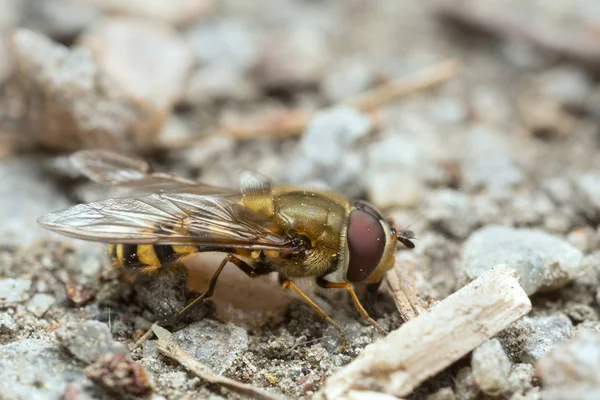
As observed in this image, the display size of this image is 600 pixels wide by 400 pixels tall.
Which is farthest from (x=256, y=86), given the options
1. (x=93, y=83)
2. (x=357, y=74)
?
(x=93, y=83)

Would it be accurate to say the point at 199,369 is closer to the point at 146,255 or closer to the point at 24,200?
the point at 146,255

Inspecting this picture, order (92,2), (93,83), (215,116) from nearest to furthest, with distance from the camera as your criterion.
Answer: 1. (93,83)
2. (215,116)
3. (92,2)

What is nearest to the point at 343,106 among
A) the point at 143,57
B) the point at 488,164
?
the point at 488,164

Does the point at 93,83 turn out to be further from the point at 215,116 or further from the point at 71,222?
the point at 71,222

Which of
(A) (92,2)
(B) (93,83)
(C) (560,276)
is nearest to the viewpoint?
(C) (560,276)

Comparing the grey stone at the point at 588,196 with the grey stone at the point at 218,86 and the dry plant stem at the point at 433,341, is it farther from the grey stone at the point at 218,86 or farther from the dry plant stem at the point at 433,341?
the grey stone at the point at 218,86

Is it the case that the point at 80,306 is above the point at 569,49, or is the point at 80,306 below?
below
